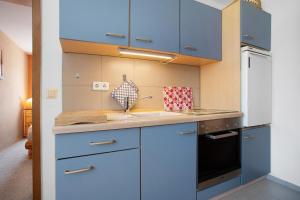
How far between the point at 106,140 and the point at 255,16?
2.04m

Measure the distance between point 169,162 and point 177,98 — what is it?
35.2 inches

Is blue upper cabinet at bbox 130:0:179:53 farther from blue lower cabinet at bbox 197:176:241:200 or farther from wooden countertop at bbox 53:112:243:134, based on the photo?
blue lower cabinet at bbox 197:176:241:200

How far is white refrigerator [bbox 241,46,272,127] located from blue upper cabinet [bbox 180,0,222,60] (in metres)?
0.30

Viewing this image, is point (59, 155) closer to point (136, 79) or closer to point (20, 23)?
point (136, 79)

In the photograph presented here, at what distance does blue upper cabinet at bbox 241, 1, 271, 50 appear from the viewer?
174 centimetres

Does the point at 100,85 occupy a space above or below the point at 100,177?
above

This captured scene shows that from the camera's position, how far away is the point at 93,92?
1.55 metres

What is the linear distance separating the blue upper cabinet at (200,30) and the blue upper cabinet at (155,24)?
0.09 metres

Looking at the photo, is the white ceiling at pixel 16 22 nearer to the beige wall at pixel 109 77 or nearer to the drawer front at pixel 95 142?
the beige wall at pixel 109 77

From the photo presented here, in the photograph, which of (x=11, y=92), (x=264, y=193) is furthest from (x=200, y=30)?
(x=11, y=92)

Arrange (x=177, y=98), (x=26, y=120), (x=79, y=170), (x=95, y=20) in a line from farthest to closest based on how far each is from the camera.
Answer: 1. (x=26, y=120)
2. (x=177, y=98)
3. (x=95, y=20)
4. (x=79, y=170)

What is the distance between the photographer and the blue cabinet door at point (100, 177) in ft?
3.07

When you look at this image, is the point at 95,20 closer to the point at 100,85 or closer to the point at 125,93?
the point at 100,85

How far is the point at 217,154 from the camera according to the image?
156 cm
